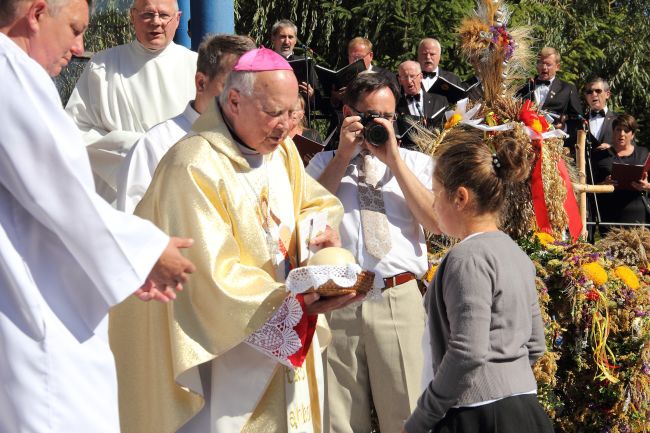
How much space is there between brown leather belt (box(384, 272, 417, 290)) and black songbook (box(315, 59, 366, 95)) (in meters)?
3.31

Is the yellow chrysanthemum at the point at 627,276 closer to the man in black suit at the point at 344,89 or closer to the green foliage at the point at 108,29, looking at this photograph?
the man in black suit at the point at 344,89

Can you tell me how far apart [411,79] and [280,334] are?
5.88 m

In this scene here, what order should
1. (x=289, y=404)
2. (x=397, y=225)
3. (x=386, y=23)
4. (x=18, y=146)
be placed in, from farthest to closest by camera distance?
(x=386, y=23) → (x=397, y=225) → (x=289, y=404) → (x=18, y=146)

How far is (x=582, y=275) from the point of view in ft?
19.6

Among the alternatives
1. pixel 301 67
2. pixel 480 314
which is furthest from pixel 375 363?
pixel 301 67

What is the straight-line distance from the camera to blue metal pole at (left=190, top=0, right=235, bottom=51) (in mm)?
Result: 7656

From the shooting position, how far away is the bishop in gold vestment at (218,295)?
386 centimetres

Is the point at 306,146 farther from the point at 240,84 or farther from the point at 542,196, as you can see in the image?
the point at 240,84

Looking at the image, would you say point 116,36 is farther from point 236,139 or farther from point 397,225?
point 236,139

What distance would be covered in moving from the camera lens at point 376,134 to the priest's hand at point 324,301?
1.34 m

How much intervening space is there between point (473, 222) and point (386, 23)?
1110 cm

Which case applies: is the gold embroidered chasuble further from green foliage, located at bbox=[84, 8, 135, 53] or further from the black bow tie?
the black bow tie

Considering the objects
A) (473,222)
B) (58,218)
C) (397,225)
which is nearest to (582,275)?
(397,225)

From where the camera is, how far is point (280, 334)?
12.8ft
